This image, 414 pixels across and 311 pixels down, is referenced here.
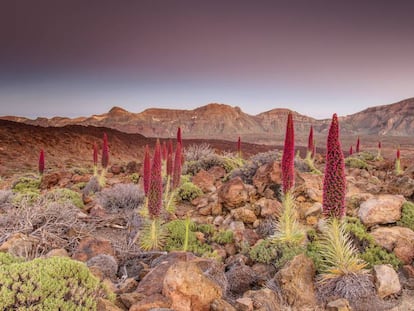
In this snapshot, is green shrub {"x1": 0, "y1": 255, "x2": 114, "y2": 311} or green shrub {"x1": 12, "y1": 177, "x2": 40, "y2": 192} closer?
green shrub {"x1": 0, "y1": 255, "x2": 114, "y2": 311}

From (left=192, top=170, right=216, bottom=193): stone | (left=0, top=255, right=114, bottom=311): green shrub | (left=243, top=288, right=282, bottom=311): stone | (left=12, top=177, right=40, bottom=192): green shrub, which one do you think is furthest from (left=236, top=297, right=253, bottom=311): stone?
(left=12, top=177, right=40, bottom=192): green shrub

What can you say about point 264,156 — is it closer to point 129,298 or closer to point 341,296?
point 341,296

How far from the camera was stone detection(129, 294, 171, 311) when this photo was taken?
356 centimetres

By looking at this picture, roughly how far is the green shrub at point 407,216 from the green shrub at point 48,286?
5424 millimetres

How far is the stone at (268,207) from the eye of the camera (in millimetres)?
7617

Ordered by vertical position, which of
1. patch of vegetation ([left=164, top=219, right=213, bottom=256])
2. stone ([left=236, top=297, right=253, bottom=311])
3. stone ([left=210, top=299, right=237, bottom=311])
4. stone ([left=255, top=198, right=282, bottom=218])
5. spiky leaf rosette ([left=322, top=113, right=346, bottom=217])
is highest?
spiky leaf rosette ([left=322, top=113, right=346, bottom=217])

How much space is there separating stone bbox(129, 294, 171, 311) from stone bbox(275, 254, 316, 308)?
5.53 feet

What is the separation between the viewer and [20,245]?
5.51 m

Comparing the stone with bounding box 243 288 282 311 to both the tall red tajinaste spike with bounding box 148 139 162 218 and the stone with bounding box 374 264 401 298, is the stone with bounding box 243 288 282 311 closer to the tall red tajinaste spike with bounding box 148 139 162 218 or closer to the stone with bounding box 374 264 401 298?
the stone with bounding box 374 264 401 298

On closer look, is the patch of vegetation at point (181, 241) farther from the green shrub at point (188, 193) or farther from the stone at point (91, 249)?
the green shrub at point (188, 193)

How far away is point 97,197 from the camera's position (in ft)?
31.9

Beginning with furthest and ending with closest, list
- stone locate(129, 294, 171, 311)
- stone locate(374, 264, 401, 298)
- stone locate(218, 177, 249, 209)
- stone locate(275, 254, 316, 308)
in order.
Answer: stone locate(218, 177, 249, 209) → stone locate(374, 264, 401, 298) → stone locate(275, 254, 316, 308) → stone locate(129, 294, 171, 311)

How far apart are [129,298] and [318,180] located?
645cm

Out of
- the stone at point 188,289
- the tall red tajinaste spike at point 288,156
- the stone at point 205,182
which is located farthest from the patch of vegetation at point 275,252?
the stone at point 205,182
